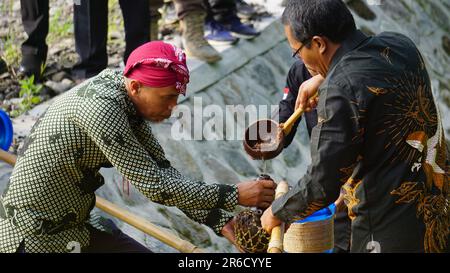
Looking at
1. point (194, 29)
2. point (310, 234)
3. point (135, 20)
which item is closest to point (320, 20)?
point (310, 234)

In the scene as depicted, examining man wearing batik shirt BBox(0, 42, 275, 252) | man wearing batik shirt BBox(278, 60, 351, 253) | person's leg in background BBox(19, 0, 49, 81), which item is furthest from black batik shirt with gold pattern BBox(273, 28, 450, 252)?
person's leg in background BBox(19, 0, 49, 81)

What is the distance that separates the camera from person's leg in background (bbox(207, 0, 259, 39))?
22.4ft

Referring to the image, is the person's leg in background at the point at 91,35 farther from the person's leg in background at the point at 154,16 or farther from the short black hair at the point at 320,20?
the short black hair at the point at 320,20

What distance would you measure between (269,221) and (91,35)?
3.00 meters

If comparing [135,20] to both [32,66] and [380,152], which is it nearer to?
[32,66]

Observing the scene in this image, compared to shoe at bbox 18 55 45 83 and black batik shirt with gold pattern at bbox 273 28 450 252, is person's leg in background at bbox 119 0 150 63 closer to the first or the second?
shoe at bbox 18 55 45 83

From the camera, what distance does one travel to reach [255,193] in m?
3.62

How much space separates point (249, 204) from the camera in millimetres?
3645

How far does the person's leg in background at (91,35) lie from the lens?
6016 millimetres

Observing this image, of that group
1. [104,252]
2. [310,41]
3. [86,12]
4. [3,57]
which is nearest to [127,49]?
[86,12]

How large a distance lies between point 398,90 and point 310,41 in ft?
1.33

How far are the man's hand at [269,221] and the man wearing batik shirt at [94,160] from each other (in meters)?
0.09

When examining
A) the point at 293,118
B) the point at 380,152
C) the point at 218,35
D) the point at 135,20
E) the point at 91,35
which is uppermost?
the point at 380,152

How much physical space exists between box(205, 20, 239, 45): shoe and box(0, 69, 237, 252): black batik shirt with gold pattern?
3.28 meters
